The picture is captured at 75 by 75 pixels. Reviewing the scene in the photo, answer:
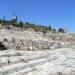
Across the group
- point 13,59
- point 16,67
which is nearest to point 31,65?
point 13,59

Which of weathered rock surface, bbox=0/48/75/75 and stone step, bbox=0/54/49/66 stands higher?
stone step, bbox=0/54/49/66

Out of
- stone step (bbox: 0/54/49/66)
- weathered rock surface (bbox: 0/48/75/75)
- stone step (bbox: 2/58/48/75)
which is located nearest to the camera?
stone step (bbox: 2/58/48/75)

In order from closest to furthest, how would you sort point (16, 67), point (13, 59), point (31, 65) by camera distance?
point (16, 67) → point (13, 59) → point (31, 65)

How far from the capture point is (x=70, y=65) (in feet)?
51.1

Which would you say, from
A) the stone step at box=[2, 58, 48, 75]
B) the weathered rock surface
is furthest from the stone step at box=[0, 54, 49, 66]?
the stone step at box=[2, 58, 48, 75]

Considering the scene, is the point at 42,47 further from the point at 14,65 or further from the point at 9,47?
the point at 14,65

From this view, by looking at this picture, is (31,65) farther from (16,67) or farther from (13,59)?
(16,67)

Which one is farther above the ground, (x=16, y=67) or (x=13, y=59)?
(x=13, y=59)

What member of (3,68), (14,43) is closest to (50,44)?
(14,43)

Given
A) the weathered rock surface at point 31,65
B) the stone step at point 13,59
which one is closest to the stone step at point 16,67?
the weathered rock surface at point 31,65

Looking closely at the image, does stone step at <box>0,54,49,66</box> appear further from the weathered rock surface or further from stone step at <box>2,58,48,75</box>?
stone step at <box>2,58,48,75</box>

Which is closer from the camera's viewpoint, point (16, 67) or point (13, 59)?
point (16, 67)

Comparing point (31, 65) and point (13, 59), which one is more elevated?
point (13, 59)

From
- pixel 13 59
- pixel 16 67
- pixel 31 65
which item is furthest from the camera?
pixel 31 65
